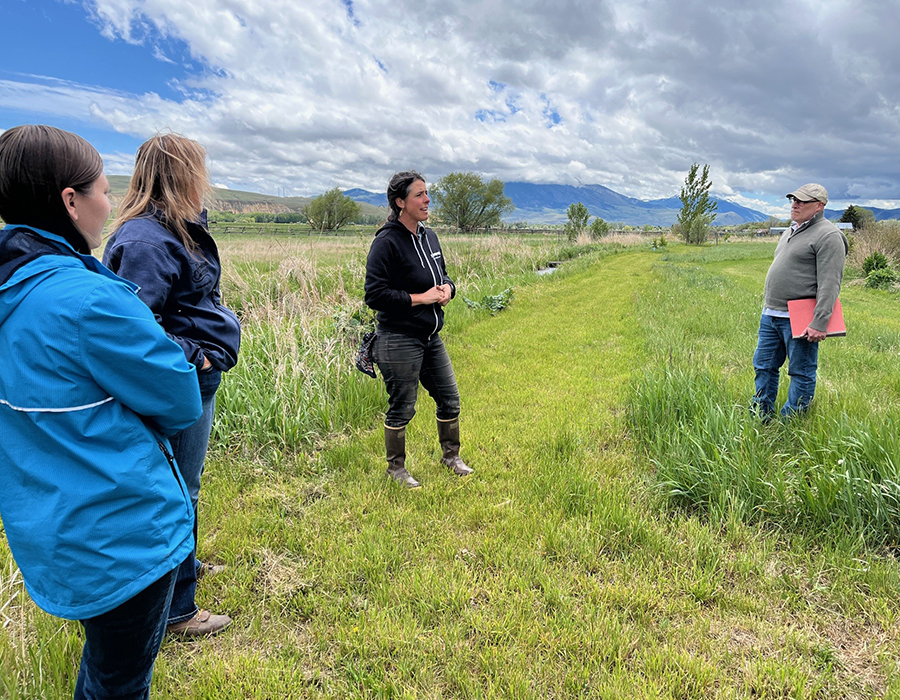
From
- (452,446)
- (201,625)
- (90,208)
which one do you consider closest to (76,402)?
(90,208)

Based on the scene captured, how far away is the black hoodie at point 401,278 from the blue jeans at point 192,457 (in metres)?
1.32

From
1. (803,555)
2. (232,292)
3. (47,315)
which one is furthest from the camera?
(232,292)

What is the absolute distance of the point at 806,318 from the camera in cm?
392

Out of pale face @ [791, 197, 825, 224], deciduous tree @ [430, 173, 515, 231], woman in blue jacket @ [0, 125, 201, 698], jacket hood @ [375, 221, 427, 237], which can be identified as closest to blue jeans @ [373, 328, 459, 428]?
jacket hood @ [375, 221, 427, 237]

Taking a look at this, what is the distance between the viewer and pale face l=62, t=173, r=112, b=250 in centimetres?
128

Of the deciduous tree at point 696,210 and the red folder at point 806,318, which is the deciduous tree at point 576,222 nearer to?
the deciduous tree at point 696,210

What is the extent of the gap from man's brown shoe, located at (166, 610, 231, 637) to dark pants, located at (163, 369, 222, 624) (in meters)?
0.03

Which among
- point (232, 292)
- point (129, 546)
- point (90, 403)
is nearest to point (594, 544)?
point (129, 546)

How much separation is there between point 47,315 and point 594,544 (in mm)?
2829

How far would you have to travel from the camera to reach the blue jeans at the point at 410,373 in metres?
3.35

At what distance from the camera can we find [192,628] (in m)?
2.22

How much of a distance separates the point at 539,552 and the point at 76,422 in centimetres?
242

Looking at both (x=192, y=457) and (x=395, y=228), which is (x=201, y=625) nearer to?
(x=192, y=457)

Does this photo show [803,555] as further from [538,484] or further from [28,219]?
[28,219]
